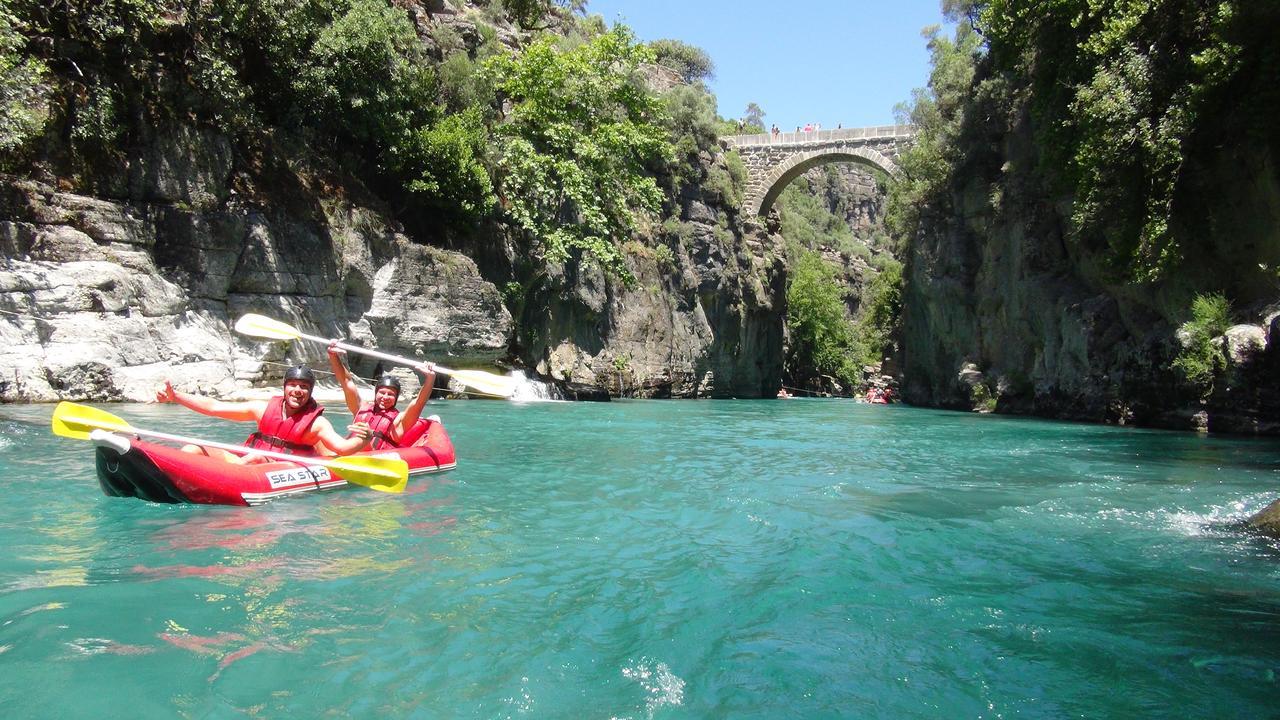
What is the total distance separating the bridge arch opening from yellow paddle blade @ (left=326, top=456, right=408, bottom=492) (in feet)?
110

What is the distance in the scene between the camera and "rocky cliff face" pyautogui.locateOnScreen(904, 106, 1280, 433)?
598 inches

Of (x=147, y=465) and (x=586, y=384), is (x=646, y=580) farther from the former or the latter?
(x=586, y=384)

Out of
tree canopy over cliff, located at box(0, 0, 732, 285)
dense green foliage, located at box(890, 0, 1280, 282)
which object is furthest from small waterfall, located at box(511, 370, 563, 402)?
dense green foliage, located at box(890, 0, 1280, 282)

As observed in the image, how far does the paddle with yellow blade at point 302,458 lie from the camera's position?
22.0 feet

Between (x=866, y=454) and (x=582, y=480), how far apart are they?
5.40 metres

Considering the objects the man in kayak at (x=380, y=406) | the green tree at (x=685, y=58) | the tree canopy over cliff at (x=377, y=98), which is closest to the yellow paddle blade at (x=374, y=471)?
the man in kayak at (x=380, y=406)

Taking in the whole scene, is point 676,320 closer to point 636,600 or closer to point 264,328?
point 264,328

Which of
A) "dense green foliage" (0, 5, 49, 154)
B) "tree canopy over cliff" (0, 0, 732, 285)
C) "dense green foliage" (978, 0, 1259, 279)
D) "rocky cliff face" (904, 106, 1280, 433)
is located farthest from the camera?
"rocky cliff face" (904, 106, 1280, 433)

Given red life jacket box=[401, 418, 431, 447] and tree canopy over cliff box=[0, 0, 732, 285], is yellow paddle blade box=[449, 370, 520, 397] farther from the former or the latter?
tree canopy over cliff box=[0, 0, 732, 285]

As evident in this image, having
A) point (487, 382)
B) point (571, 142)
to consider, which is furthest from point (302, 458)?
point (571, 142)

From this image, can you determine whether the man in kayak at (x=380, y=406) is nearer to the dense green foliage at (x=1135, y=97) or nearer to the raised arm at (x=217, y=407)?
the raised arm at (x=217, y=407)

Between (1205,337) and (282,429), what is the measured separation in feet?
51.7

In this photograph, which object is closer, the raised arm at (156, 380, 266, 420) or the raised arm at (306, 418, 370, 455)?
the raised arm at (156, 380, 266, 420)

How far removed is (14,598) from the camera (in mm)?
4426
